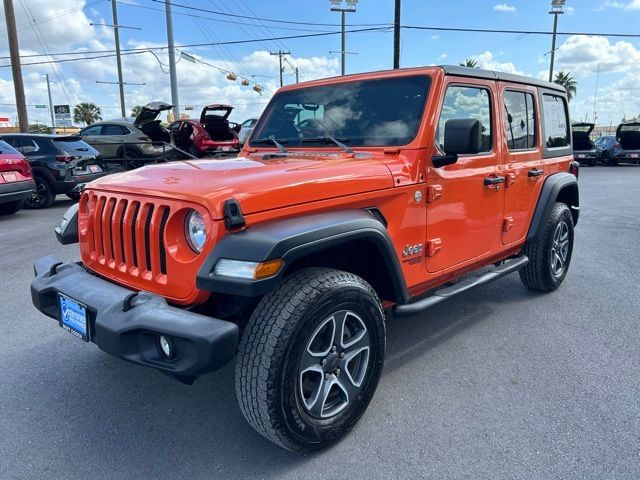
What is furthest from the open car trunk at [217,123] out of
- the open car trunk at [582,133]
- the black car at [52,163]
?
the open car trunk at [582,133]

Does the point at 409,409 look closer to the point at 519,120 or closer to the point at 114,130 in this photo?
the point at 519,120

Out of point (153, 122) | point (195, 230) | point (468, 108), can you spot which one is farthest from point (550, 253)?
point (153, 122)

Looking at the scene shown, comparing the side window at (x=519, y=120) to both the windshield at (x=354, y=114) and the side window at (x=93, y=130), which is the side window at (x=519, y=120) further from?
the side window at (x=93, y=130)

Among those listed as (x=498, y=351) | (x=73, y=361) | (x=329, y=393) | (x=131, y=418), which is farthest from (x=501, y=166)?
(x=73, y=361)

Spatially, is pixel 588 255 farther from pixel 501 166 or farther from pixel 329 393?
pixel 329 393

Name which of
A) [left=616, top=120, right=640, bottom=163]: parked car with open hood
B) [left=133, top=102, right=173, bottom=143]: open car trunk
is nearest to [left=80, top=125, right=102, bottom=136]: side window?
[left=133, top=102, right=173, bottom=143]: open car trunk

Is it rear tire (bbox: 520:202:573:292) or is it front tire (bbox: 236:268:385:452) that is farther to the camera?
rear tire (bbox: 520:202:573:292)

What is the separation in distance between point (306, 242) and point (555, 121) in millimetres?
3552

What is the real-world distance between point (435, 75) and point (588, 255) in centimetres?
427

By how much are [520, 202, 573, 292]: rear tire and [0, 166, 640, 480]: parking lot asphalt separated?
0.30 metres

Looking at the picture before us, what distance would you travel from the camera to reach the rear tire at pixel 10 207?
9.45 metres

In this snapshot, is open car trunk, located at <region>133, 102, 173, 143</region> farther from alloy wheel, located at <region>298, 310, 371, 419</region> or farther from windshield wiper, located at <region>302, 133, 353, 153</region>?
alloy wheel, located at <region>298, 310, 371, 419</region>

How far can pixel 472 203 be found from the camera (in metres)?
3.46

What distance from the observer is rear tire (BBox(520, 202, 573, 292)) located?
451 cm
